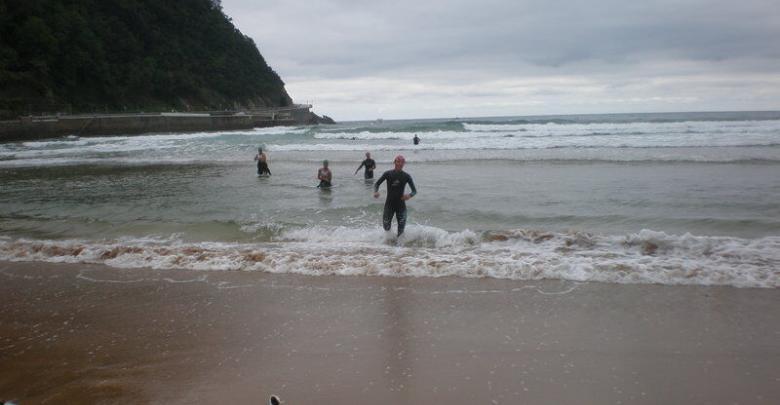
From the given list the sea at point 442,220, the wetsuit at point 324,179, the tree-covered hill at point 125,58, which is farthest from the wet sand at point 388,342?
the tree-covered hill at point 125,58

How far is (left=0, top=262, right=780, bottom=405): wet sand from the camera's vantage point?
3629 millimetres

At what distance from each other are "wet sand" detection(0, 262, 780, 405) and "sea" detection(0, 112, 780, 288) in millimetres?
768

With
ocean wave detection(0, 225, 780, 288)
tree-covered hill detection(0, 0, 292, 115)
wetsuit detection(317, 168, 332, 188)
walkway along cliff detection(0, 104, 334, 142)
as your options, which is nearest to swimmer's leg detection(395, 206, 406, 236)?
ocean wave detection(0, 225, 780, 288)

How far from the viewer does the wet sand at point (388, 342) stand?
3.63m

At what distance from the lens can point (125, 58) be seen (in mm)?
67500

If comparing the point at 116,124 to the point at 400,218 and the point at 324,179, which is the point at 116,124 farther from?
the point at 400,218

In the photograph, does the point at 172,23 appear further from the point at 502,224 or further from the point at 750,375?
the point at 750,375

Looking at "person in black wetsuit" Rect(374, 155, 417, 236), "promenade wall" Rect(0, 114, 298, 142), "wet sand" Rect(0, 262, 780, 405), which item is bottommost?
"wet sand" Rect(0, 262, 780, 405)

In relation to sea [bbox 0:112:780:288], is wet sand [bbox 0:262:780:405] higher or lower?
lower

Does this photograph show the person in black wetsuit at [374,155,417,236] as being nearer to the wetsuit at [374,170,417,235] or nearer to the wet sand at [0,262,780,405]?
the wetsuit at [374,170,417,235]

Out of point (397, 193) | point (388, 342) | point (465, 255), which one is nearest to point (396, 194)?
point (397, 193)

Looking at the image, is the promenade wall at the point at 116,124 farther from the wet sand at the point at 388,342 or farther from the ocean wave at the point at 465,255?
the wet sand at the point at 388,342

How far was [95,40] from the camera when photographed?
60125 millimetres

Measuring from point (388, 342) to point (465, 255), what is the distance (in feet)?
10.1
